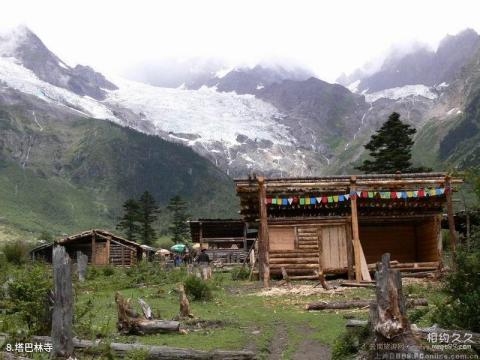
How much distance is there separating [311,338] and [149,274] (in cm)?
1739

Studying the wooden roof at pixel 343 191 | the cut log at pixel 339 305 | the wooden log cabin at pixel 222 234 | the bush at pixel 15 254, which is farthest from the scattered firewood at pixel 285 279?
the bush at pixel 15 254

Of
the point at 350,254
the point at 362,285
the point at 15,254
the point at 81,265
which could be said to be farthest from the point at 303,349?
the point at 15,254

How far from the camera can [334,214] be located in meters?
23.9

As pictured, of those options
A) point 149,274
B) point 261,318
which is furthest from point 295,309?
point 149,274

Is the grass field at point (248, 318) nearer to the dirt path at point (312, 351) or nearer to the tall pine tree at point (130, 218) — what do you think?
the dirt path at point (312, 351)

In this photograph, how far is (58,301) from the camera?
9.02 metres

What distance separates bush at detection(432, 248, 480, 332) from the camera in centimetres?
853

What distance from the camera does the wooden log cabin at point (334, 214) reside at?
21.8 metres

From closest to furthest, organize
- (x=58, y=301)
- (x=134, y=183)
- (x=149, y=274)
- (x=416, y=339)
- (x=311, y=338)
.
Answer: (x=416, y=339), (x=58, y=301), (x=311, y=338), (x=149, y=274), (x=134, y=183)

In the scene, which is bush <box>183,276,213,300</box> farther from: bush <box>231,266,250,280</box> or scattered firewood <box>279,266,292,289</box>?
bush <box>231,266,250,280</box>

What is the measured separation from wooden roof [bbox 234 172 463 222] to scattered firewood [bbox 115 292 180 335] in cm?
1074

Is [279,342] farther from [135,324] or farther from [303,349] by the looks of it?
[135,324]

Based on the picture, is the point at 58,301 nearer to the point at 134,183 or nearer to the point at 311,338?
the point at 311,338

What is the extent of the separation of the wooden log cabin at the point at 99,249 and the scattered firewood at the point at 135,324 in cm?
3370
